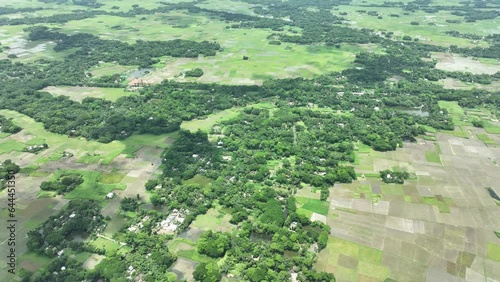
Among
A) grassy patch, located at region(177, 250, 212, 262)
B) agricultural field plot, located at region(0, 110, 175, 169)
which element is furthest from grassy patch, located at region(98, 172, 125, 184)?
grassy patch, located at region(177, 250, 212, 262)

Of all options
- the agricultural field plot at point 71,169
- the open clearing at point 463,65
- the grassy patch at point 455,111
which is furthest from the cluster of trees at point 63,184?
the open clearing at point 463,65

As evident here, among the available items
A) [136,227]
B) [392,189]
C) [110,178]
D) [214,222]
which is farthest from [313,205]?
[110,178]

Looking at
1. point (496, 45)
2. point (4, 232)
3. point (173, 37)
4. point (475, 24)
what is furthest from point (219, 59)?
point (475, 24)

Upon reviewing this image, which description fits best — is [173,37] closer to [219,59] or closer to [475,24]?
[219,59]

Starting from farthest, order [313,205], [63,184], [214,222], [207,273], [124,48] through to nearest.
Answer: [124,48] → [63,184] → [313,205] → [214,222] → [207,273]

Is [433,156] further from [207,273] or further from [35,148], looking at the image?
[35,148]

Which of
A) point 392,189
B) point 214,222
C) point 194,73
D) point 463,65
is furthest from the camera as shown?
point 463,65

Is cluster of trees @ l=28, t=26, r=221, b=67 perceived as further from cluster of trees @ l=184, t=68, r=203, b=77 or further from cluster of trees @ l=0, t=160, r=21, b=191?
cluster of trees @ l=0, t=160, r=21, b=191
